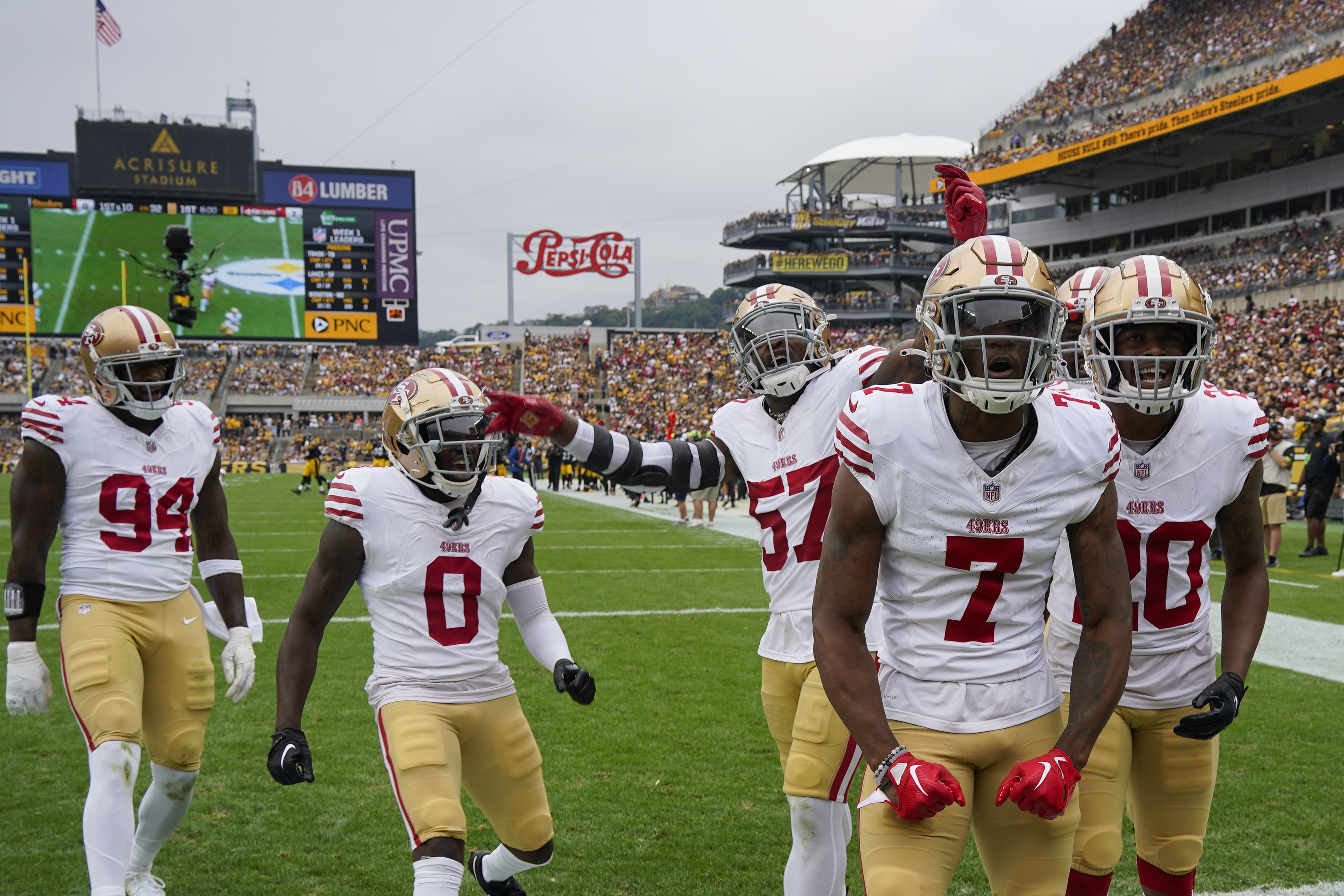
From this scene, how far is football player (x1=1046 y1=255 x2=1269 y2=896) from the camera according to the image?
2836 millimetres

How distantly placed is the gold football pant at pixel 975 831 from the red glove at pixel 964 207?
1.56 m

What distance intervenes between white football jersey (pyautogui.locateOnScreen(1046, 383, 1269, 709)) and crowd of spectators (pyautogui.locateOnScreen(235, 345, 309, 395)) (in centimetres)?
4435

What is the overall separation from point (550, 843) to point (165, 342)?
241cm

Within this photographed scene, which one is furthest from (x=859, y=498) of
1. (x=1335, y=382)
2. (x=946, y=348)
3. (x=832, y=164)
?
(x=832, y=164)

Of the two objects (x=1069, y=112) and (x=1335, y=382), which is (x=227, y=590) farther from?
(x=1069, y=112)

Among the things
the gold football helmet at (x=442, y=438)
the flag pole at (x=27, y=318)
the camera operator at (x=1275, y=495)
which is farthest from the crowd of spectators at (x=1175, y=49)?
the flag pole at (x=27, y=318)

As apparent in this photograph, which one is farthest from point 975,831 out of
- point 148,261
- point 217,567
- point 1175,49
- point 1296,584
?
point 1175,49

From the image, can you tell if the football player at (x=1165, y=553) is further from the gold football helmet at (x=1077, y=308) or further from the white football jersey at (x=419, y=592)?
the white football jersey at (x=419, y=592)

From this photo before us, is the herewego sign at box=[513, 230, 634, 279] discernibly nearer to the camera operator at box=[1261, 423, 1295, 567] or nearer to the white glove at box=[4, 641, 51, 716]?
the camera operator at box=[1261, 423, 1295, 567]

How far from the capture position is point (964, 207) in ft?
10.7

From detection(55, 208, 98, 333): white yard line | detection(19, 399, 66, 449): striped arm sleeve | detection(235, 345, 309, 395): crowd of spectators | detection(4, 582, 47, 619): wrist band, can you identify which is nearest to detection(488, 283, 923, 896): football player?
detection(19, 399, 66, 449): striped arm sleeve

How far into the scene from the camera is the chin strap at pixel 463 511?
329 cm

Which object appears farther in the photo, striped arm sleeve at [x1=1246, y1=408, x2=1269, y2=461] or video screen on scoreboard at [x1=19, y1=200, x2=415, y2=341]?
video screen on scoreboard at [x1=19, y1=200, x2=415, y2=341]

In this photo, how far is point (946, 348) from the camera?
232 cm
